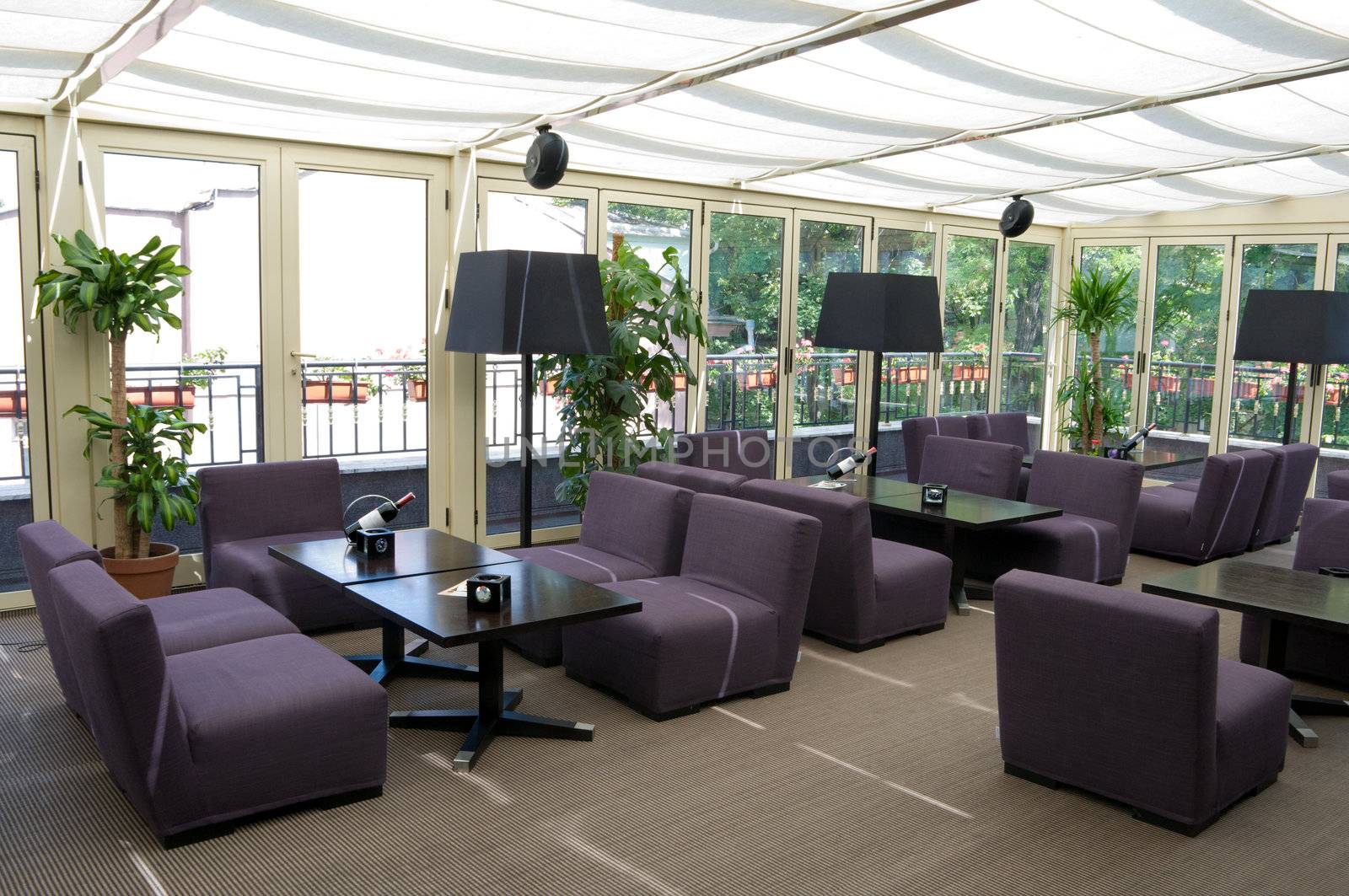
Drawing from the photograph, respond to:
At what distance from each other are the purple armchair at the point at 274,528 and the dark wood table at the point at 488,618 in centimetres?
120

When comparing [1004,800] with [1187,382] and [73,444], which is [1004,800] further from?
[1187,382]

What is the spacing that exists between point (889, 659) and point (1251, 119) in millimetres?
3803

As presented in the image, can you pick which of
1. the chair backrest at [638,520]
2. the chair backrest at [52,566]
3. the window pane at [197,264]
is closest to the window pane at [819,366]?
the chair backrest at [638,520]

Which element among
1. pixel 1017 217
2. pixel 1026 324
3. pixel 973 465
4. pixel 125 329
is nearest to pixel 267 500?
pixel 125 329

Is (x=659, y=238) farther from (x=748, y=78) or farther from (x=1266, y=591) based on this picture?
(x=1266, y=591)

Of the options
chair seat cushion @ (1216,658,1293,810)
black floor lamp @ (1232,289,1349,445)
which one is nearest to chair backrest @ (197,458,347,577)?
chair seat cushion @ (1216,658,1293,810)

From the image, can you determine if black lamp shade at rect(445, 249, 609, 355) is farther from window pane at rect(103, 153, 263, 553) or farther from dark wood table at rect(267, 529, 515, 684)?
window pane at rect(103, 153, 263, 553)

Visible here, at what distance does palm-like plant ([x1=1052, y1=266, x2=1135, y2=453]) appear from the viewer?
9461 mm

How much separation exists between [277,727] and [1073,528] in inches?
188

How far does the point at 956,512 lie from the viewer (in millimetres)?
6070

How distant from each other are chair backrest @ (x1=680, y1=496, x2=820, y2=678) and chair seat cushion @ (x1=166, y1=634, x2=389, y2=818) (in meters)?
1.78

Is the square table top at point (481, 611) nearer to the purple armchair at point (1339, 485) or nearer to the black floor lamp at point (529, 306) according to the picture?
the black floor lamp at point (529, 306)

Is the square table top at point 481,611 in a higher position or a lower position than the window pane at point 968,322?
lower

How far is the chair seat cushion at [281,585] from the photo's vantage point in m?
5.27
